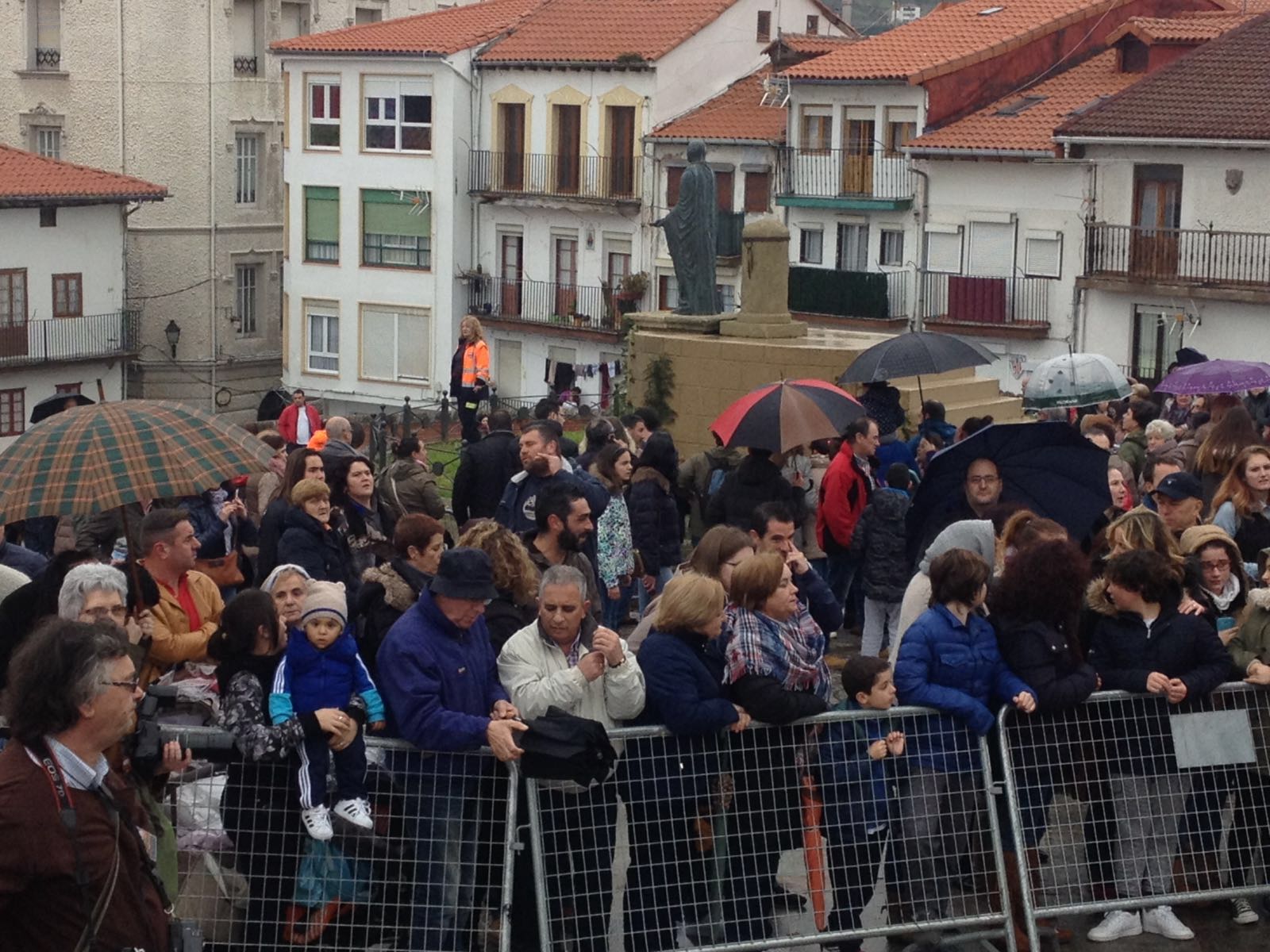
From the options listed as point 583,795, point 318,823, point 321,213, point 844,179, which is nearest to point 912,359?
point 583,795

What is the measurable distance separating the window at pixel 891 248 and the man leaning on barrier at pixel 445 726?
126 feet

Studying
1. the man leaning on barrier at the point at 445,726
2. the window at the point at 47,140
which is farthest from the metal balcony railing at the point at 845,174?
the man leaning on barrier at the point at 445,726

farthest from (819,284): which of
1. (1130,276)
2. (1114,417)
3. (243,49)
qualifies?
(1114,417)

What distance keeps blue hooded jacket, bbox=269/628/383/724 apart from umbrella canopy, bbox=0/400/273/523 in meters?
1.38

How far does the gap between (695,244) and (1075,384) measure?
7226 mm

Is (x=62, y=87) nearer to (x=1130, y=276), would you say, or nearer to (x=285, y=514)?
(x=1130, y=276)

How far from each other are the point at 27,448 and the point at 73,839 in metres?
3.63

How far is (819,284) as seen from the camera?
45.6m

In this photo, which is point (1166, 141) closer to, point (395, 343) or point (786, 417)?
point (395, 343)

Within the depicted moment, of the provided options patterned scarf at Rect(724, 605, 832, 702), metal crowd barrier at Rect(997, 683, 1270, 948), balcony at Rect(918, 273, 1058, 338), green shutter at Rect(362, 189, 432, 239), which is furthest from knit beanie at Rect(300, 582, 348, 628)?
green shutter at Rect(362, 189, 432, 239)

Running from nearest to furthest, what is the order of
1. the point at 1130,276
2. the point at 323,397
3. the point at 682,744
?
1. the point at 682,744
2. the point at 1130,276
3. the point at 323,397

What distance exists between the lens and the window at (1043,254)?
4150cm

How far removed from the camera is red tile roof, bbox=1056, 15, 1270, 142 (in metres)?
Result: 36.8

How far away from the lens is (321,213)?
2176 inches
